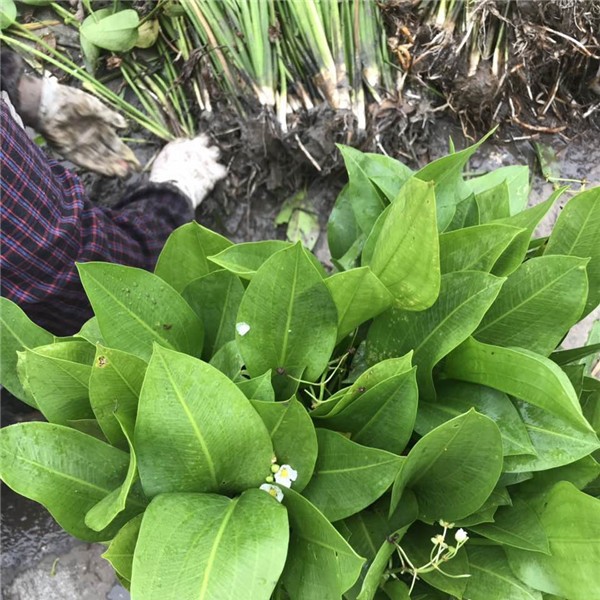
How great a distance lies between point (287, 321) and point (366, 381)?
0.11 m

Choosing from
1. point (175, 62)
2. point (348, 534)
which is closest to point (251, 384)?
point (348, 534)

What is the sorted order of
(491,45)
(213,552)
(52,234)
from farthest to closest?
(491,45) < (52,234) < (213,552)

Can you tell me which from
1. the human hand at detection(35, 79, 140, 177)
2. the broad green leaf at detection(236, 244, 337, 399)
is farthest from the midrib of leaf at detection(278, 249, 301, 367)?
the human hand at detection(35, 79, 140, 177)

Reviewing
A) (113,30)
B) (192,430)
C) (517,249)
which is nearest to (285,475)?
(192,430)

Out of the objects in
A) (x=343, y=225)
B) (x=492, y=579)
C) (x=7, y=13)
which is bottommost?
(x=492, y=579)

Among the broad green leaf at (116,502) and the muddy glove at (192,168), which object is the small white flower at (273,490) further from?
the muddy glove at (192,168)

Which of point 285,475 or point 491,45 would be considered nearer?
point 285,475

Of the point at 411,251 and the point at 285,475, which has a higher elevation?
Answer: the point at 411,251

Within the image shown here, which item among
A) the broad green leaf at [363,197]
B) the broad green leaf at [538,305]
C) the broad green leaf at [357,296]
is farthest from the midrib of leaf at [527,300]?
the broad green leaf at [363,197]

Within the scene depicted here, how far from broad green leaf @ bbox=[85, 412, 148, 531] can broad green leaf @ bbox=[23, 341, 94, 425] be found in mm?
75

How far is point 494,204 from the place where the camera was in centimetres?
70

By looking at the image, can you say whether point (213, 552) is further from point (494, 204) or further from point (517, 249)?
point (494, 204)

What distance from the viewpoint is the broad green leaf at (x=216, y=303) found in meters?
0.63

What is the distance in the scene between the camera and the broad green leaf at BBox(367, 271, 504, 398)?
1.73 feet
